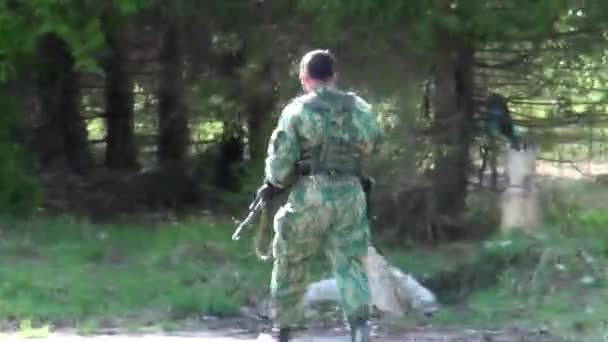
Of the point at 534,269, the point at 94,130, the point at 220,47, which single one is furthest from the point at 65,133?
the point at 534,269

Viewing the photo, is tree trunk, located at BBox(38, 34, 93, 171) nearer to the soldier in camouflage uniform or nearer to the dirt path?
the dirt path

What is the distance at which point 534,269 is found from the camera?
9664mm

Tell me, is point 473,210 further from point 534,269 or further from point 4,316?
point 4,316

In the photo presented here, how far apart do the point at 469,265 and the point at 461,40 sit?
1.86 meters

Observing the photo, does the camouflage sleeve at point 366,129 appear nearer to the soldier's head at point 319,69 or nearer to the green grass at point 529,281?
the soldier's head at point 319,69

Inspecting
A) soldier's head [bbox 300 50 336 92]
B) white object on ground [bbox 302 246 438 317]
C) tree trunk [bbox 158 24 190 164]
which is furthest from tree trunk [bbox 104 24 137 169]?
soldier's head [bbox 300 50 336 92]

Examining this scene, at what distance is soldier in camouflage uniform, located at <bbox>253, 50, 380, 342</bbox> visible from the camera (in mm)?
7367

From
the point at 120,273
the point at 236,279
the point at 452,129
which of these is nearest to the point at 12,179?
the point at 120,273

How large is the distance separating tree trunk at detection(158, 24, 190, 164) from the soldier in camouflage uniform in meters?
6.08

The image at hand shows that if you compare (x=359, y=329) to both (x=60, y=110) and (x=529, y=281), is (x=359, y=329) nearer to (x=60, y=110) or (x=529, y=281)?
(x=529, y=281)

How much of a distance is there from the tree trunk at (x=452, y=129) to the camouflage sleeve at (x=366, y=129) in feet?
12.0

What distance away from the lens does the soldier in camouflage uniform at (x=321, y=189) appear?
737 centimetres

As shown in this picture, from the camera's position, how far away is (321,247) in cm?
755

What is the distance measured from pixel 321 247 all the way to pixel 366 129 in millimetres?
707
